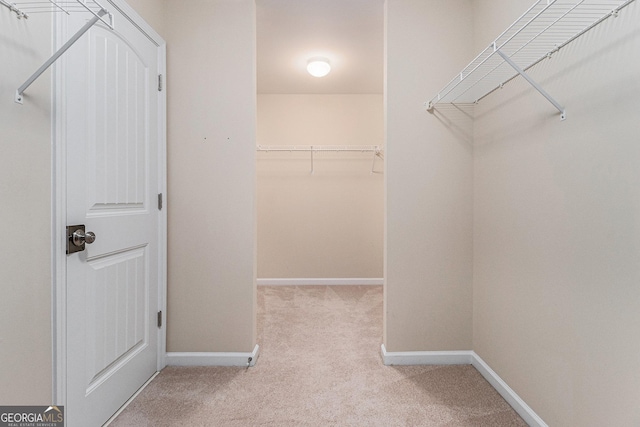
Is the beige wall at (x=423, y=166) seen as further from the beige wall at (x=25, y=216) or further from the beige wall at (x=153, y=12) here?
the beige wall at (x=25, y=216)

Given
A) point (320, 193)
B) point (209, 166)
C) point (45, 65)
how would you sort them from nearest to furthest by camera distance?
point (45, 65)
point (209, 166)
point (320, 193)

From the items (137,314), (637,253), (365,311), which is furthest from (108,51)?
(365,311)

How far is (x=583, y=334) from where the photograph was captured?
1189 mm

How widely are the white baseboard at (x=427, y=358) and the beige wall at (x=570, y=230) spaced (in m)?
0.22

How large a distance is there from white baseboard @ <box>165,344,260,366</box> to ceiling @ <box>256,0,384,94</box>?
7.69 ft

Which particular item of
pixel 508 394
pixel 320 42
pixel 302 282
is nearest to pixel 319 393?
pixel 508 394

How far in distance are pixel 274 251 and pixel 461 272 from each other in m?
2.50

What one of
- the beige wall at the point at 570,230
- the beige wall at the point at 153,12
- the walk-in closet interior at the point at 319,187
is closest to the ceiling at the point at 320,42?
the walk-in closet interior at the point at 319,187

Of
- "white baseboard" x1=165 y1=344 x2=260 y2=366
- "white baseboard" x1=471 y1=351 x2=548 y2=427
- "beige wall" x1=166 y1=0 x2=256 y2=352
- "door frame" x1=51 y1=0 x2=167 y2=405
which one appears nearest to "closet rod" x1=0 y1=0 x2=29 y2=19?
"door frame" x1=51 y1=0 x2=167 y2=405

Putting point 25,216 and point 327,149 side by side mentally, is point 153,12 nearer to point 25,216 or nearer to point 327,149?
point 25,216

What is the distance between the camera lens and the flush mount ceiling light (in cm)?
299

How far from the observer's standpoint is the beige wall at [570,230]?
40.4 inches

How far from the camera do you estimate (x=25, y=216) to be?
3.60 ft

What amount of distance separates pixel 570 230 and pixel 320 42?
7.60 ft
